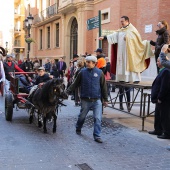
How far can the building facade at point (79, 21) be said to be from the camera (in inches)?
666

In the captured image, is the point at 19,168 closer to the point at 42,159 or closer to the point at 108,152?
the point at 42,159

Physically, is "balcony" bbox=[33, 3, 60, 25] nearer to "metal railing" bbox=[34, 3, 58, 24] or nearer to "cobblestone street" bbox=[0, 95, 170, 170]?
"metal railing" bbox=[34, 3, 58, 24]

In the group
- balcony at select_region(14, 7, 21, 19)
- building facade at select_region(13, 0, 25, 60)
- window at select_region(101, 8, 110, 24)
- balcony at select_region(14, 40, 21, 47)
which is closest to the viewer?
window at select_region(101, 8, 110, 24)

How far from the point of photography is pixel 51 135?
6.92 m

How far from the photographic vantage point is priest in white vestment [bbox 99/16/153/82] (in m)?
8.38

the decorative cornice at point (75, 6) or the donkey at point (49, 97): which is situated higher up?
the decorative cornice at point (75, 6)

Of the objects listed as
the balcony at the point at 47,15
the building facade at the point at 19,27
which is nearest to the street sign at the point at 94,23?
the balcony at the point at 47,15

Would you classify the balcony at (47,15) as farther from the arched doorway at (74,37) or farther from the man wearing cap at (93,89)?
the man wearing cap at (93,89)

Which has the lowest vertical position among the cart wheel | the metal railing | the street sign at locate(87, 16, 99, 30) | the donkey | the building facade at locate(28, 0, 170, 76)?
the cart wheel

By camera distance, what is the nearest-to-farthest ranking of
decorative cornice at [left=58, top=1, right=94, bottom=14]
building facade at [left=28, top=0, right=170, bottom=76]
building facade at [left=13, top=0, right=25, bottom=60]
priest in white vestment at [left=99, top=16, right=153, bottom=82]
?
priest in white vestment at [left=99, top=16, right=153, bottom=82] < building facade at [left=28, top=0, right=170, bottom=76] < decorative cornice at [left=58, top=1, right=94, bottom=14] < building facade at [left=13, top=0, right=25, bottom=60]

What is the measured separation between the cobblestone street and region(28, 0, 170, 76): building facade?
13.6 feet

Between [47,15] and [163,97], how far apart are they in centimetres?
2756

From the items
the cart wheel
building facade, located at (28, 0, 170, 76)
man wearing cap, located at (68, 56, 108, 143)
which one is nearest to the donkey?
man wearing cap, located at (68, 56, 108, 143)

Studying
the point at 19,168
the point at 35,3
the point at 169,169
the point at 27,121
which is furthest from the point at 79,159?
the point at 35,3
